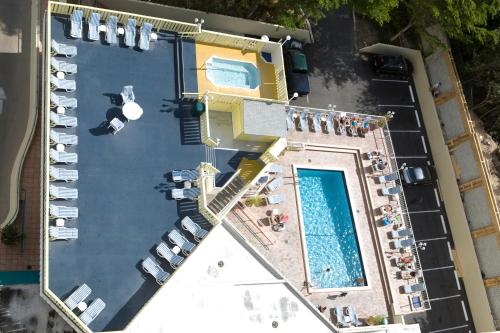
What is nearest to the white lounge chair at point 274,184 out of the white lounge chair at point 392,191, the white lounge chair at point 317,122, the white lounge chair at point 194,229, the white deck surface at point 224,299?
the white lounge chair at point 317,122

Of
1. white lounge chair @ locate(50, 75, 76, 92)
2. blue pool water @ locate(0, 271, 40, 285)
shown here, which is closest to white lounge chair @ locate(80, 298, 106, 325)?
blue pool water @ locate(0, 271, 40, 285)

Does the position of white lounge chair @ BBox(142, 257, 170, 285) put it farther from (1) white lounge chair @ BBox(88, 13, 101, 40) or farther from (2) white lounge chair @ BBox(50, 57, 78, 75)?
(1) white lounge chair @ BBox(88, 13, 101, 40)

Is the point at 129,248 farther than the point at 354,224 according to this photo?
No

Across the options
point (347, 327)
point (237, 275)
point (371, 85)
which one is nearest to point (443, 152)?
point (371, 85)

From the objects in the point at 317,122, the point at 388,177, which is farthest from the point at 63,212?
the point at 388,177

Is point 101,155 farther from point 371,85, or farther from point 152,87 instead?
point 371,85

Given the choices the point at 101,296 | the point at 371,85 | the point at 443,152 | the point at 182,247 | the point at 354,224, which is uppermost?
the point at 371,85

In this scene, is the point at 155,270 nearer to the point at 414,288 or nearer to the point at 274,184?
the point at 274,184
